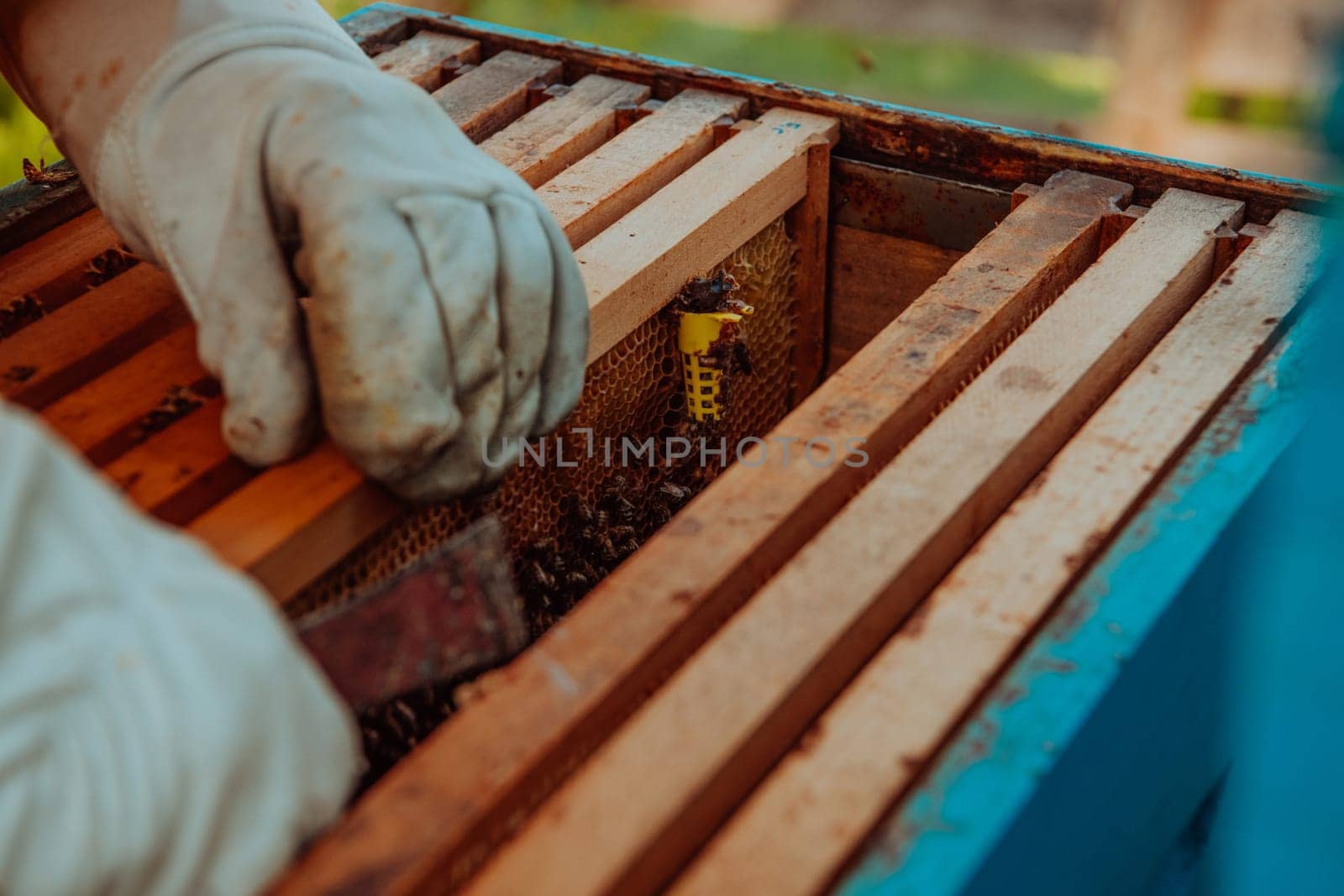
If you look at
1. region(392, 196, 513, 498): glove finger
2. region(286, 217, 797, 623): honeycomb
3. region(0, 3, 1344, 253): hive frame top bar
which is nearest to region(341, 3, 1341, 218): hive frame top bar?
region(0, 3, 1344, 253): hive frame top bar

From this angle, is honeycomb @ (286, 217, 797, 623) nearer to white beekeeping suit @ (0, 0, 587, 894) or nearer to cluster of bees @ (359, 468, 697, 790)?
cluster of bees @ (359, 468, 697, 790)

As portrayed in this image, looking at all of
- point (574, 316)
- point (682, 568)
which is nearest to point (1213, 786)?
point (682, 568)

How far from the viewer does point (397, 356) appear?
4.25ft

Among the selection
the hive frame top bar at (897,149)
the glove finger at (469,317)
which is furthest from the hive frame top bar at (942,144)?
the glove finger at (469,317)

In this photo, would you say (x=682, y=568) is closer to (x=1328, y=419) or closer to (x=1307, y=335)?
(x=1328, y=419)

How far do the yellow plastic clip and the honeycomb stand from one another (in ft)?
0.09

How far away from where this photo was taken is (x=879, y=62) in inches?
205

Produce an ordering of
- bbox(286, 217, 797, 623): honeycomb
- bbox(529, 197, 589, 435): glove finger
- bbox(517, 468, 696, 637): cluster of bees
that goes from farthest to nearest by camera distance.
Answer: bbox(517, 468, 696, 637): cluster of bees → bbox(286, 217, 797, 623): honeycomb → bbox(529, 197, 589, 435): glove finger

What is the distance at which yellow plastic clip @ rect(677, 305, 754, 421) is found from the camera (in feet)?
6.36

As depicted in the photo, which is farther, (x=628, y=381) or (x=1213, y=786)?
(x=628, y=381)

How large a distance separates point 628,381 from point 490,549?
0.85 meters

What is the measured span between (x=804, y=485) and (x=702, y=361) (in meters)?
0.62

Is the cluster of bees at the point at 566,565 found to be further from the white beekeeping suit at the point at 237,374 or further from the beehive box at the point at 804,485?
the white beekeeping suit at the point at 237,374

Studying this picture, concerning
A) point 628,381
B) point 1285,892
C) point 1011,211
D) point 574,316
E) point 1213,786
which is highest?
point 574,316
